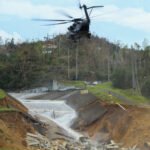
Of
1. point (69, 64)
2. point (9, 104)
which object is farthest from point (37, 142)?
point (69, 64)

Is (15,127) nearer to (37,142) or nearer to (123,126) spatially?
(37,142)

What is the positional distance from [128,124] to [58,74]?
48.7 meters

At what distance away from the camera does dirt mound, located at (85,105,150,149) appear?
45.1 metres

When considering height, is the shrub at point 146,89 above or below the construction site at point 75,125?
above

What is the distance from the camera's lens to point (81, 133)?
165 feet

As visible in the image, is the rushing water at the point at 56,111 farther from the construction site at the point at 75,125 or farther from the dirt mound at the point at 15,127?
the dirt mound at the point at 15,127

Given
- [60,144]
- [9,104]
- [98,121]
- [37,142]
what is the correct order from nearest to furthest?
[37,142] → [60,144] → [9,104] → [98,121]

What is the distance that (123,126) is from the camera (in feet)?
164

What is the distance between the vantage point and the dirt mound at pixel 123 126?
45094 millimetres

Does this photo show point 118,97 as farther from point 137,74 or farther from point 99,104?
point 137,74

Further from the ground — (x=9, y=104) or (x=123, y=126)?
(x=9, y=104)

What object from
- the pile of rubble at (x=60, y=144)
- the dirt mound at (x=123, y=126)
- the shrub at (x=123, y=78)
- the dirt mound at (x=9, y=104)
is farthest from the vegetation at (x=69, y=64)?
the pile of rubble at (x=60, y=144)

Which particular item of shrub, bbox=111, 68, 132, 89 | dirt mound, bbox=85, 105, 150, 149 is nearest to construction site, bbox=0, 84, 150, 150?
dirt mound, bbox=85, 105, 150, 149

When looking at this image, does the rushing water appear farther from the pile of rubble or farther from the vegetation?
the vegetation
